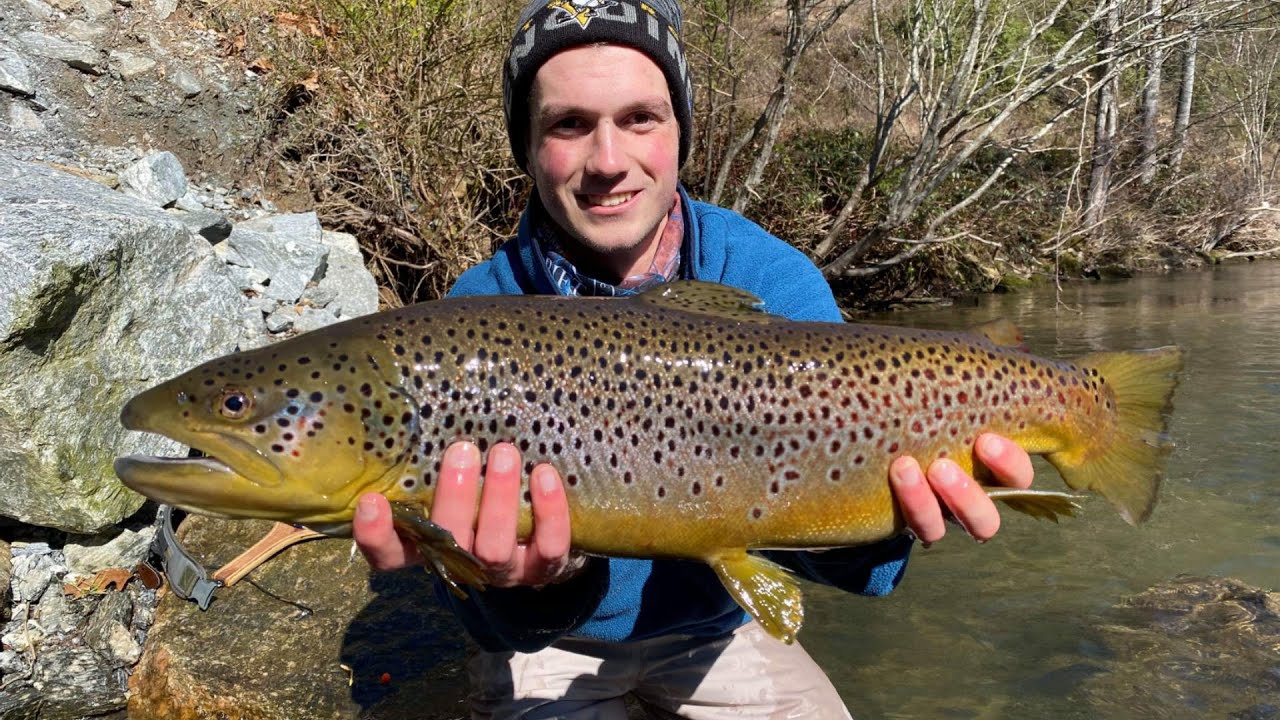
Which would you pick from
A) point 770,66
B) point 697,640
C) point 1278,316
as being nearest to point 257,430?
point 697,640

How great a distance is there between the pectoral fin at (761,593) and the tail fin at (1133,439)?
0.99m

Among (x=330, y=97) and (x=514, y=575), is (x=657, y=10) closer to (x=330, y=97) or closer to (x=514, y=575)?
(x=514, y=575)

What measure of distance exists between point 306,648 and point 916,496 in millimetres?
3098

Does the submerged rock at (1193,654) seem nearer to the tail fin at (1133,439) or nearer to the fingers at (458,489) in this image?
the tail fin at (1133,439)

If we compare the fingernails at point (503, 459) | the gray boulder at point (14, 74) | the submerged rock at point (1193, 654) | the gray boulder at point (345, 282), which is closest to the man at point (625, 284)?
the fingernails at point (503, 459)

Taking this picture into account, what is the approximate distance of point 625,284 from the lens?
3.46 meters

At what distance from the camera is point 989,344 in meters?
2.86

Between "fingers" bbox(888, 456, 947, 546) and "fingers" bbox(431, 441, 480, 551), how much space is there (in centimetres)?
120

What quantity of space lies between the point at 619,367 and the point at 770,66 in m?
12.2

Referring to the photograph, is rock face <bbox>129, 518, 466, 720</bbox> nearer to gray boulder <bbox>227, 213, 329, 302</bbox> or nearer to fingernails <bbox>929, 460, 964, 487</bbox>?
fingernails <bbox>929, 460, 964, 487</bbox>

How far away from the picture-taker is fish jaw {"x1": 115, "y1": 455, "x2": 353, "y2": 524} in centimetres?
221

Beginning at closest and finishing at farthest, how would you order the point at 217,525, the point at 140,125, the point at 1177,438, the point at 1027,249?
the point at 217,525 → the point at 1177,438 → the point at 140,125 → the point at 1027,249

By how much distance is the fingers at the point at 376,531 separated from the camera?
2312mm

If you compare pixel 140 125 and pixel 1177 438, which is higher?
pixel 140 125
